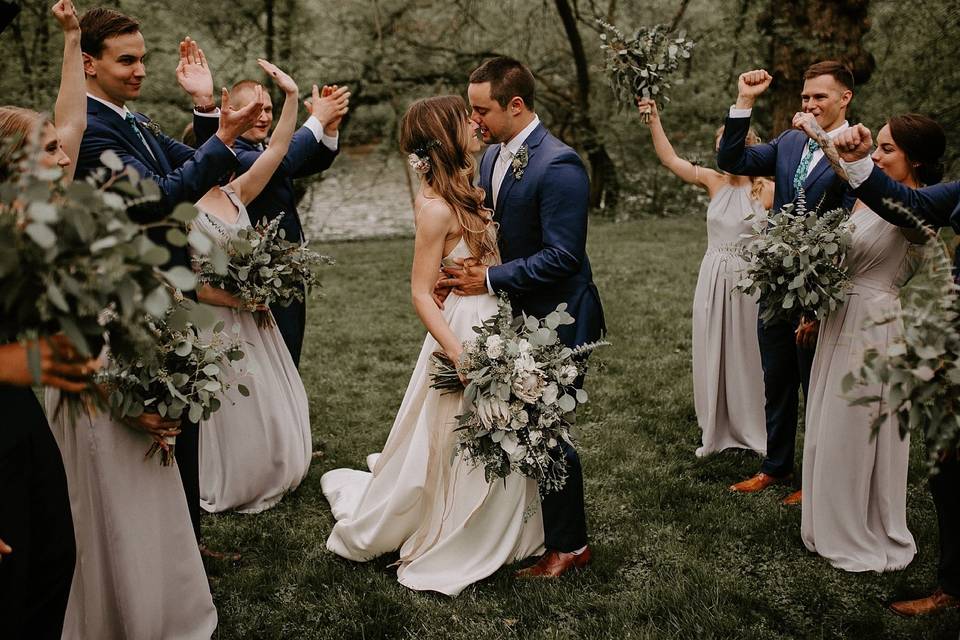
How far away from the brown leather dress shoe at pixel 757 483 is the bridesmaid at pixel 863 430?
89 cm

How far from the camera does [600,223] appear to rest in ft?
62.0

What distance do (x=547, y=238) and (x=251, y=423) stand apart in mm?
2423

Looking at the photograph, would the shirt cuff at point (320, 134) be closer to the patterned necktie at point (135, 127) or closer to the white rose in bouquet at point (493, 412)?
the patterned necktie at point (135, 127)

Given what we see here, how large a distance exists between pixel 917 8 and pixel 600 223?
7404 mm

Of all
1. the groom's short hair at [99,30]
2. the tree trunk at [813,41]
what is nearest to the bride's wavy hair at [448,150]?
the groom's short hair at [99,30]

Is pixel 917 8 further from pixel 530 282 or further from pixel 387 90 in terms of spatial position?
pixel 530 282

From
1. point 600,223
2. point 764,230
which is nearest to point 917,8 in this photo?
point 600,223

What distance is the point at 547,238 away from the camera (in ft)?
13.5

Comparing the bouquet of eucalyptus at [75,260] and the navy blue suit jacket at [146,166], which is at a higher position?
the bouquet of eucalyptus at [75,260]

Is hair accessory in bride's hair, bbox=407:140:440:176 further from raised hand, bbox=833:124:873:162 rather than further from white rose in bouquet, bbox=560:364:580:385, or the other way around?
raised hand, bbox=833:124:873:162

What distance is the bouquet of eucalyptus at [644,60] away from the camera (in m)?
5.42

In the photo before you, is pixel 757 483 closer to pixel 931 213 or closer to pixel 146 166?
pixel 931 213

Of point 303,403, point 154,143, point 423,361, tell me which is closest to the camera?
point 154,143

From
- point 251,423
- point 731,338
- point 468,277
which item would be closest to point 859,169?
point 468,277
